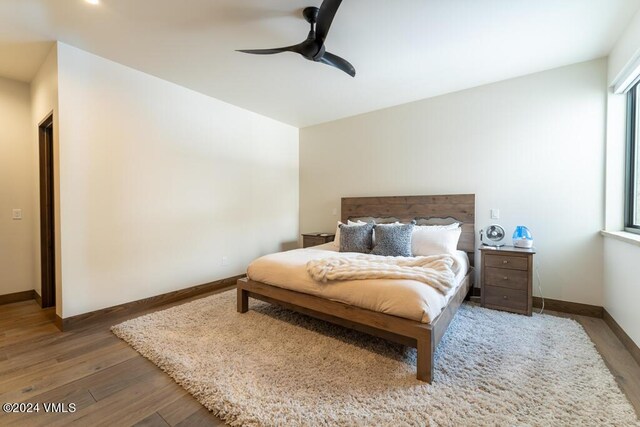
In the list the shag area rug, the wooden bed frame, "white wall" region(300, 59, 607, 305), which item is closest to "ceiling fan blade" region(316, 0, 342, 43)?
the wooden bed frame

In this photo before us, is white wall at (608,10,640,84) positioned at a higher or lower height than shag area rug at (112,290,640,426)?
higher

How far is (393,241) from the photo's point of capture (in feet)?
10.1

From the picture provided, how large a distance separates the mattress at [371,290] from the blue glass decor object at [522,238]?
0.85 meters

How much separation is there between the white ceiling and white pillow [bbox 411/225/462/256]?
1.79 meters

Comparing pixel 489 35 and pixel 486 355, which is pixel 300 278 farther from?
pixel 489 35

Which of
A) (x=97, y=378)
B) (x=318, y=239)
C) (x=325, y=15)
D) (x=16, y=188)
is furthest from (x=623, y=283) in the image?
(x=16, y=188)

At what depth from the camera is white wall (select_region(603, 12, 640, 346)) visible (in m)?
2.11

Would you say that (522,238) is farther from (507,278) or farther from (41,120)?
(41,120)

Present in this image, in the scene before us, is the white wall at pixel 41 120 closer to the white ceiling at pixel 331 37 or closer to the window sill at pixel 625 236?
the white ceiling at pixel 331 37

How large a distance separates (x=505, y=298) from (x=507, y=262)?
0.39 meters

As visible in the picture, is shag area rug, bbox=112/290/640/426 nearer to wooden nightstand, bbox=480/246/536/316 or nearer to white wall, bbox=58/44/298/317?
wooden nightstand, bbox=480/246/536/316

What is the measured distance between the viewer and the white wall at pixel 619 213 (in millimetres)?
2107

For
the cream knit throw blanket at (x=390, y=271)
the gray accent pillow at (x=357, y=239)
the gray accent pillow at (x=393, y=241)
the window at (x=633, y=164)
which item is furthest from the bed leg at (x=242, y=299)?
the window at (x=633, y=164)

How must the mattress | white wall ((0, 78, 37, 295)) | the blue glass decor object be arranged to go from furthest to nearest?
white wall ((0, 78, 37, 295))
the blue glass decor object
the mattress
